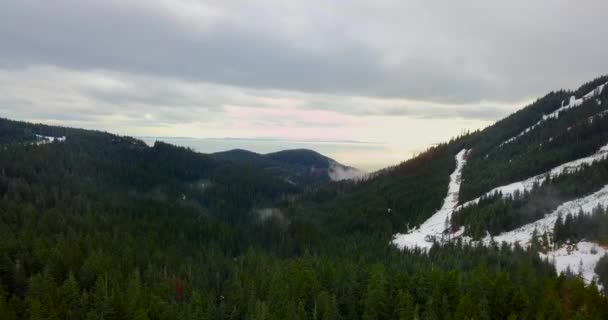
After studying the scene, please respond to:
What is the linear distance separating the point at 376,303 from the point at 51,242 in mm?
71511

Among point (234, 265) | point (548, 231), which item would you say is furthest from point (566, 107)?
point (234, 265)

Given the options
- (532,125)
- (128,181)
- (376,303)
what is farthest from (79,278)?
(532,125)

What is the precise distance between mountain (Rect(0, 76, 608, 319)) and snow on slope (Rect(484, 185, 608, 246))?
523 millimetres

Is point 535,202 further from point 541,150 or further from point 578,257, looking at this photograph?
point 541,150

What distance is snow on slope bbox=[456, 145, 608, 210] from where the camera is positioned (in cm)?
12381

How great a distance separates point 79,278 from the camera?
6875 cm

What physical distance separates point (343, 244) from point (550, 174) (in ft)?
241

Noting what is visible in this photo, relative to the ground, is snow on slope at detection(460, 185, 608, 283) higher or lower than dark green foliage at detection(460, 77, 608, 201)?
lower

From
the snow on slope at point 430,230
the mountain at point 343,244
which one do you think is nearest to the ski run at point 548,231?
the snow on slope at point 430,230

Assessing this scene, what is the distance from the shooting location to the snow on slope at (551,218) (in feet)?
315

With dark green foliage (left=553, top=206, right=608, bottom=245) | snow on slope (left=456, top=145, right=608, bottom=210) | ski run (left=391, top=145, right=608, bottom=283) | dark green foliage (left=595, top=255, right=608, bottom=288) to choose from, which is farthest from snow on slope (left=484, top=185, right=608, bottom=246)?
dark green foliage (left=595, top=255, right=608, bottom=288)

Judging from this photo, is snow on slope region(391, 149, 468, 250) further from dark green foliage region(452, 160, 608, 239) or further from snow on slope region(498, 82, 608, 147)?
snow on slope region(498, 82, 608, 147)

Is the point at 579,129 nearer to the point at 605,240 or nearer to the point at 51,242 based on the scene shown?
the point at 605,240

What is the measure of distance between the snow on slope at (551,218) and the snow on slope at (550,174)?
19.2 m
